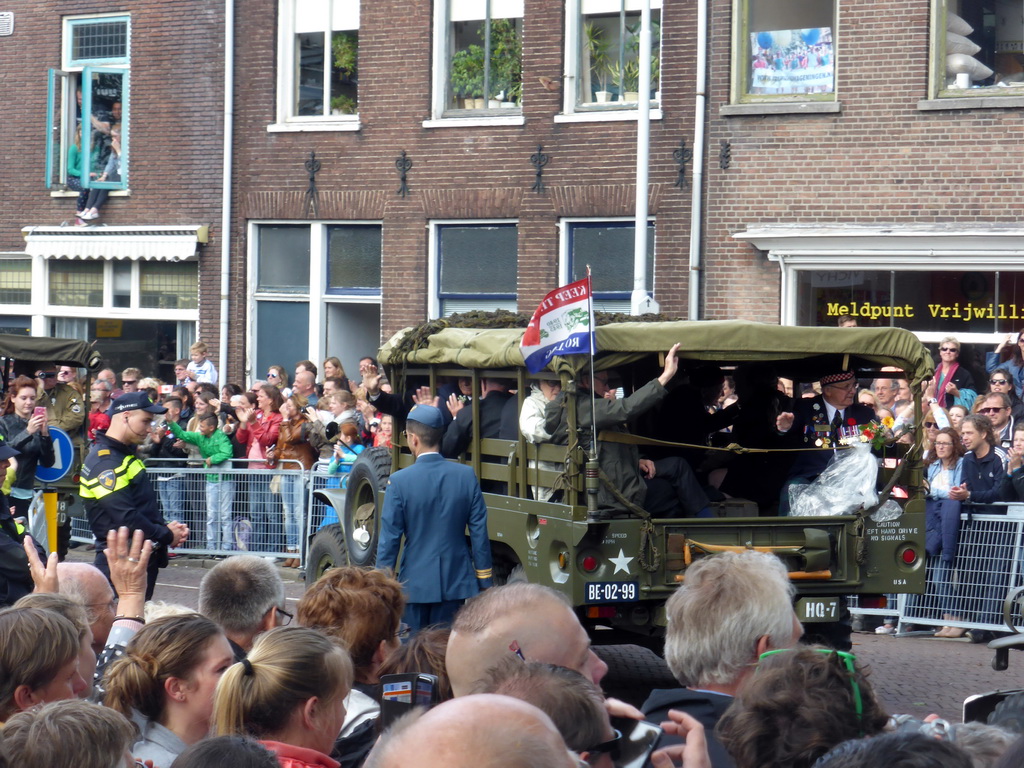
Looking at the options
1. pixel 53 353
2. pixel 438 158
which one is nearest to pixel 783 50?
pixel 438 158

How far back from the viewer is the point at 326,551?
11.2 metres

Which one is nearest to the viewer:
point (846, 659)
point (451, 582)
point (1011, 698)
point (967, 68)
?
point (846, 659)

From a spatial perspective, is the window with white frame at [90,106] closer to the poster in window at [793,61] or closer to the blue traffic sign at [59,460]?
the blue traffic sign at [59,460]

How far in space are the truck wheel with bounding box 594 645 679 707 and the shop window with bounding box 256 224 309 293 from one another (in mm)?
10659

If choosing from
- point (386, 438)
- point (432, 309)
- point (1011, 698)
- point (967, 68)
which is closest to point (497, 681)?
point (1011, 698)

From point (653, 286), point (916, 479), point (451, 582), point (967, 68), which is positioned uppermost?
point (967, 68)

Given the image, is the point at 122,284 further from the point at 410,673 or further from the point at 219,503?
the point at 410,673

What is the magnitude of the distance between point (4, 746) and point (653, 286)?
1533 cm

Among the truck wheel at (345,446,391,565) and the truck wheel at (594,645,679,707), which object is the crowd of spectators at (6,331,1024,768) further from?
the truck wheel at (345,446,391,565)

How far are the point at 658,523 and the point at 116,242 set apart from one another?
50.8 ft

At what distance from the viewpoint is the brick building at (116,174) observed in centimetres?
2116

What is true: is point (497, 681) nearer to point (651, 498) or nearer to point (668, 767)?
point (668, 767)

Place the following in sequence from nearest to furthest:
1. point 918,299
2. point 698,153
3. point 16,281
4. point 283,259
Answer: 1. point 918,299
2. point 698,153
3. point 283,259
4. point 16,281

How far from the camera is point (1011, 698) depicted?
3.72m
